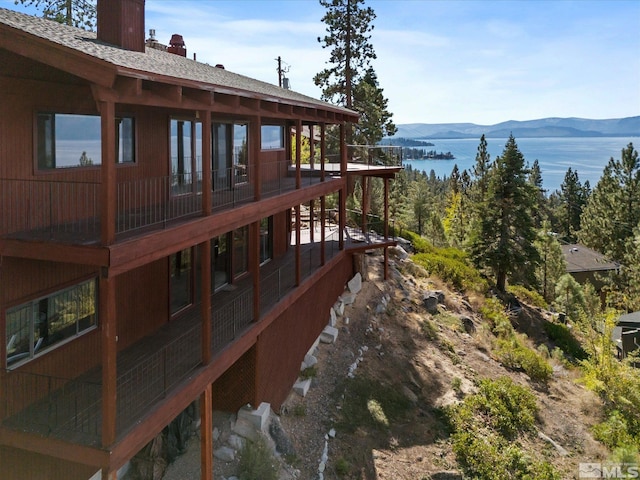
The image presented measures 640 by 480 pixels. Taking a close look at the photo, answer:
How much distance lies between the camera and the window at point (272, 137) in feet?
62.3

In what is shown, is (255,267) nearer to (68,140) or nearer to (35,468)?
(68,140)

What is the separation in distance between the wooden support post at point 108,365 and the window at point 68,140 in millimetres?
3240

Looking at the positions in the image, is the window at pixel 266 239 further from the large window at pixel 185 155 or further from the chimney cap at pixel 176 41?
the chimney cap at pixel 176 41

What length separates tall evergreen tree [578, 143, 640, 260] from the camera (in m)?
58.7

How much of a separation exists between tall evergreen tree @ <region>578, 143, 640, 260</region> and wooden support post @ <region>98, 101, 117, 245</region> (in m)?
59.9

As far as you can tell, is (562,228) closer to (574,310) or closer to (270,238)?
(574,310)

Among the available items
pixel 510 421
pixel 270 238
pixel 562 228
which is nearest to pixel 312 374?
pixel 270 238

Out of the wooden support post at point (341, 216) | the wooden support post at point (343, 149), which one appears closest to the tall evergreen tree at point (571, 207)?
the wooden support post at point (341, 216)

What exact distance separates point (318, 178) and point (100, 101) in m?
13.6

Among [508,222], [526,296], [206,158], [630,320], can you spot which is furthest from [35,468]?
[630,320]

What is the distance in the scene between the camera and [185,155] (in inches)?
544

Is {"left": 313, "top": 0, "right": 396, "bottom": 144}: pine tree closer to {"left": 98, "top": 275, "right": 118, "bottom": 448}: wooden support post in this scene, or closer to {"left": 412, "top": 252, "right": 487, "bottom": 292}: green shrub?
{"left": 412, "top": 252, "right": 487, "bottom": 292}: green shrub

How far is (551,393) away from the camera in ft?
71.1

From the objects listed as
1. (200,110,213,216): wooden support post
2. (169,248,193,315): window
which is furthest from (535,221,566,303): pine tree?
(200,110,213,216): wooden support post
